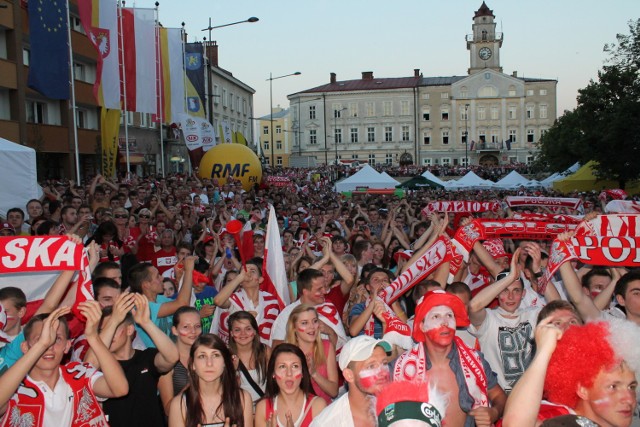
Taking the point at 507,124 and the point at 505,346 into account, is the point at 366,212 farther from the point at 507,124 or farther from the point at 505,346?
the point at 507,124

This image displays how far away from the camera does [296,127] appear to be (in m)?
95.0

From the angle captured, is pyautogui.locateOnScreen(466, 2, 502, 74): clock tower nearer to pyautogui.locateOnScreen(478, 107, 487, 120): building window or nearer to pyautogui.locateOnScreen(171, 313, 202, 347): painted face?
pyautogui.locateOnScreen(478, 107, 487, 120): building window

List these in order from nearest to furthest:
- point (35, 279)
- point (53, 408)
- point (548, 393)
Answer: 1. point (548, 393)
2. point (53, 408)
3. point (35, 279)

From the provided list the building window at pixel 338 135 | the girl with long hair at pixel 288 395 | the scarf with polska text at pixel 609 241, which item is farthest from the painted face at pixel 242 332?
the building window at pixel 338 135

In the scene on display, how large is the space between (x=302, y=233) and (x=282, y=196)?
10031 mm

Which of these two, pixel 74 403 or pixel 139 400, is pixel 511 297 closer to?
pixel 139 400

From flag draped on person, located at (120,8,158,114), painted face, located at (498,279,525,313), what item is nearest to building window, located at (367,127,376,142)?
flag draped on person, located at (120,8,158,114)

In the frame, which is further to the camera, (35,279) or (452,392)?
(35,279)

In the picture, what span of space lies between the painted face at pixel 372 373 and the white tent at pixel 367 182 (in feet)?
75.6

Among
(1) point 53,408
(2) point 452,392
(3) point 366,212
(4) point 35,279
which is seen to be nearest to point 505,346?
(2) point 452,392

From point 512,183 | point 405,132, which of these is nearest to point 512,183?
point 512,183

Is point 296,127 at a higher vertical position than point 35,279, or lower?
higher

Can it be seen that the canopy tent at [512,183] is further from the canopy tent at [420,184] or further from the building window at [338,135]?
the building window at [338,135]

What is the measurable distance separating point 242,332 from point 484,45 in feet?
304
